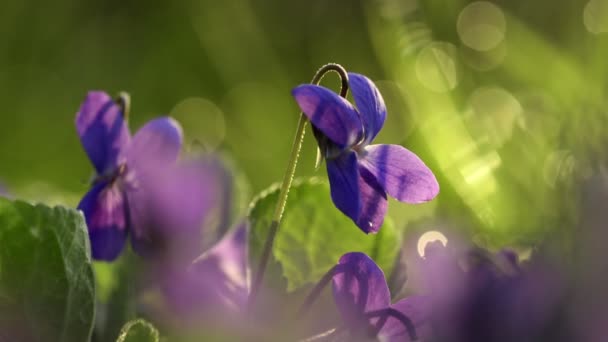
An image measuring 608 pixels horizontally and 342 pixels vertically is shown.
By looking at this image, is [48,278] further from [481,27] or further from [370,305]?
[481,27]

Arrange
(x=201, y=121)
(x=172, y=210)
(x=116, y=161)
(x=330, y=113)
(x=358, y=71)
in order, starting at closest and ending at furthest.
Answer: (x=330, y=113) < (x=116, y=161) < (x=172, y=210) < (x=201, y=121) < (x=358, y=71)

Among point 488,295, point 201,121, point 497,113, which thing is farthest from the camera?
point 201,121

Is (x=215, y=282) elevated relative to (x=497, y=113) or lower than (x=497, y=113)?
elevated

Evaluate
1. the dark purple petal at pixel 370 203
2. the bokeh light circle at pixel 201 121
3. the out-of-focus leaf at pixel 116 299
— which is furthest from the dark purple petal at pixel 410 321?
the bokeh light circle at pixel 201 121

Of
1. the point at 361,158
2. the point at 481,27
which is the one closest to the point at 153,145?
the point at 361,158

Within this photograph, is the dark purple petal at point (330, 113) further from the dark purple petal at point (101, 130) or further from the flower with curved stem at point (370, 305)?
the dark purple petal at point (101, 130)

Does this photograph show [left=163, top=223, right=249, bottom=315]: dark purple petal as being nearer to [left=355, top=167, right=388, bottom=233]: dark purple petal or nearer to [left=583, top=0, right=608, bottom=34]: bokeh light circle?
[left=355, top=167, right=388, bottom=233]: dark purple petal

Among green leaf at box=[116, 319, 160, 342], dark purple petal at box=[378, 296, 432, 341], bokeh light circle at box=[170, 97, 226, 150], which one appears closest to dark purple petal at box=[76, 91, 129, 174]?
green leaf at box=[116, 319, 160, 342]
